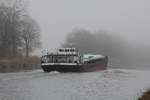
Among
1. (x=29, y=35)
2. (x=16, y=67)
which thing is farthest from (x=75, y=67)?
(x=29, y=35)

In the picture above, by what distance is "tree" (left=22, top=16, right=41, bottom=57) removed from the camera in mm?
106688

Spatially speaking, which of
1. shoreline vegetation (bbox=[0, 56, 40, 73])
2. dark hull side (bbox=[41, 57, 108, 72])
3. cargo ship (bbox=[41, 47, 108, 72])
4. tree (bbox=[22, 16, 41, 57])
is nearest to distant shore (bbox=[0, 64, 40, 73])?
shoreline vegetation (bbox=[0, 56, 40, 73])

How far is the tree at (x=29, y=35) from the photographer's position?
107 metres

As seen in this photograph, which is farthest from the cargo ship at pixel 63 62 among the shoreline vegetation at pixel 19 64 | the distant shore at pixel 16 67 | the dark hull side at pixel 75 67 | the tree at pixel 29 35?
the tree at pixel 29 35

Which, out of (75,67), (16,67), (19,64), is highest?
(19,64)

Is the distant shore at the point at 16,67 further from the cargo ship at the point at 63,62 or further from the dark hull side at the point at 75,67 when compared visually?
the dark hull side at the point at 75,67

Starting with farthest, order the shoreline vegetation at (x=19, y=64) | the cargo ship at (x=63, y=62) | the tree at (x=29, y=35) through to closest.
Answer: the tree at (x=29, y=35)
the shoreline vegetation at (x=19, y=64)
the cargo ship at (x=63, y=62)

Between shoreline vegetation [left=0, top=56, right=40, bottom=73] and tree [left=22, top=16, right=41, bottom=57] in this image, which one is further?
tree [left=22, top=16, right=41, bottom=57]

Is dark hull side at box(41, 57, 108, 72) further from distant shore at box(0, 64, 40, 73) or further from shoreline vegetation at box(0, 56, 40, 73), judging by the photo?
shoreline vegetation at box(0, 56, 40, 73)

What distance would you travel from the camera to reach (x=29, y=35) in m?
110

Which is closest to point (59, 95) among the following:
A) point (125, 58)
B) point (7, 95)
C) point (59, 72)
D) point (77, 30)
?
point (7, 95)

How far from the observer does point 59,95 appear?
3194 centimetres

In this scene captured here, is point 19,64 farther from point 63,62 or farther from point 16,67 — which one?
point 63,62

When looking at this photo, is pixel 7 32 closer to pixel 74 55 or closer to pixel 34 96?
pixel 74 55
